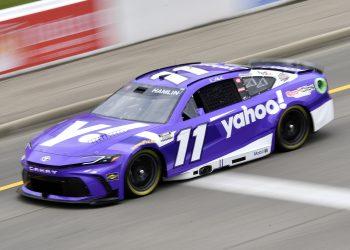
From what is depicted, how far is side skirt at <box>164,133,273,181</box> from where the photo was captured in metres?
11.7

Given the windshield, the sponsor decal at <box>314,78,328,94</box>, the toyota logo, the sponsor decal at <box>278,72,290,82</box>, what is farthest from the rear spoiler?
the toyota logo

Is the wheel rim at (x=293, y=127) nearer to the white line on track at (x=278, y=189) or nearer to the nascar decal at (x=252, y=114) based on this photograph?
the nascar decal at (x=252, y=114)

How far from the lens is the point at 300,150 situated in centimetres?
1285

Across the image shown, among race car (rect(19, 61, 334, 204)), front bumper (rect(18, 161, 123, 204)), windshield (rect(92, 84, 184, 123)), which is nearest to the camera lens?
front bumper (rect(18, 161, 123, 204))

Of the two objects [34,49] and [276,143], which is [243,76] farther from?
A: [34,49]

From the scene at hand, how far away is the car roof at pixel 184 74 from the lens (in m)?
12.1

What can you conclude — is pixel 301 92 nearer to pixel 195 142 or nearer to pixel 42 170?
pixel 195 142

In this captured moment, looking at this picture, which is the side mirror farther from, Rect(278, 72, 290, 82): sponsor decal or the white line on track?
Rect(278, 72, 290, 82): sponsor decal

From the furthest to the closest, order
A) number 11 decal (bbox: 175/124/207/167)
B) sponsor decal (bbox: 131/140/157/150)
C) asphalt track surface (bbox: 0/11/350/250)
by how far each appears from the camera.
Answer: number 11 decal (bbox: 175/124/207/167), sponsor decal (bbox: 131/140/157/150), asphalt track surface (bbox: 0/11/350/250)

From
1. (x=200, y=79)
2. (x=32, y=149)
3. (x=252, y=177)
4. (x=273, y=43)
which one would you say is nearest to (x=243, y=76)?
(x=200, y=79)

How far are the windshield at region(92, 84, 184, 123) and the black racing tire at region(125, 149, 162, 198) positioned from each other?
0.59m

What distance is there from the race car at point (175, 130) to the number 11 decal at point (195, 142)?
0.01 metres

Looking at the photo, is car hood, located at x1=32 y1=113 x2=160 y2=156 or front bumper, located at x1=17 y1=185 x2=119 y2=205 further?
car hood, located at x1=32 y1=113 x2=160 y2=156

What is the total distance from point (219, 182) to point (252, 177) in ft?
1.58
